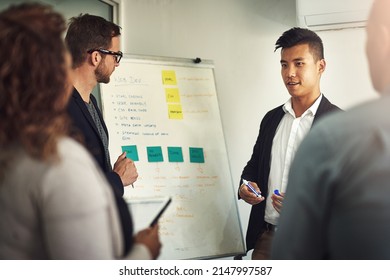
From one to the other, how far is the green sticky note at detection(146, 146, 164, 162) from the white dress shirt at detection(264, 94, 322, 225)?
43cm

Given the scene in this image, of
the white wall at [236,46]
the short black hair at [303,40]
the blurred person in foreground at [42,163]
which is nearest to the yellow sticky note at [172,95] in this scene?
the white wall at [236,46]

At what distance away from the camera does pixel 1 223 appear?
1.07m

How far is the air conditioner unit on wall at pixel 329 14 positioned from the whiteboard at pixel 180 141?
1.36 ft

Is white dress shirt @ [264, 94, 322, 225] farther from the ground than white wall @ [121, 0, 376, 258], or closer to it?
closer to it

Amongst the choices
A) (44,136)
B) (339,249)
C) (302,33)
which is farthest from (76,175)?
(302,33)

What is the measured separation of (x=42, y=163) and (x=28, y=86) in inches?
5.9

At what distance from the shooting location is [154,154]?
6.32 ft

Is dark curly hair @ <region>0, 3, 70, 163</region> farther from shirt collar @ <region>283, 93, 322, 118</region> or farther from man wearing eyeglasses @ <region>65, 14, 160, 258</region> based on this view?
shirt collar @ <region>283, 93, 322, 118</region>

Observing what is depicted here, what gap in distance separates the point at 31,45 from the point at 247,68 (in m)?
0.92

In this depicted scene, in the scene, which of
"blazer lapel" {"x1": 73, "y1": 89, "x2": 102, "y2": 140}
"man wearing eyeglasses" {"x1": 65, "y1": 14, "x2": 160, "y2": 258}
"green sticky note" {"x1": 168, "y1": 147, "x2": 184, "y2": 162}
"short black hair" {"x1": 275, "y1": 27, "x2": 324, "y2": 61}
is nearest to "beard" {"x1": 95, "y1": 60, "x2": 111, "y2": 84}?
"man wearing eyeglasses" {"x1": 65, "y1": 14, "x2": 160, "y2": 258}

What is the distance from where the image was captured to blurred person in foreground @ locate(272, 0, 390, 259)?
3.51 ft

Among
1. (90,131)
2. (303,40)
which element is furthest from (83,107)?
(303,40)

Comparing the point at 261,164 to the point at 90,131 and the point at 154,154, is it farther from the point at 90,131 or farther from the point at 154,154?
the point at 90,131

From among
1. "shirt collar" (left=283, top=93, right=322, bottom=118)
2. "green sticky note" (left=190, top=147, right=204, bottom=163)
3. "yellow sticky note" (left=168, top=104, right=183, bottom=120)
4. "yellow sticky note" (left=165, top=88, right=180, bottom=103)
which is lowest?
"green sticky note" (left=190, top=147, right=204, bottom=163)
